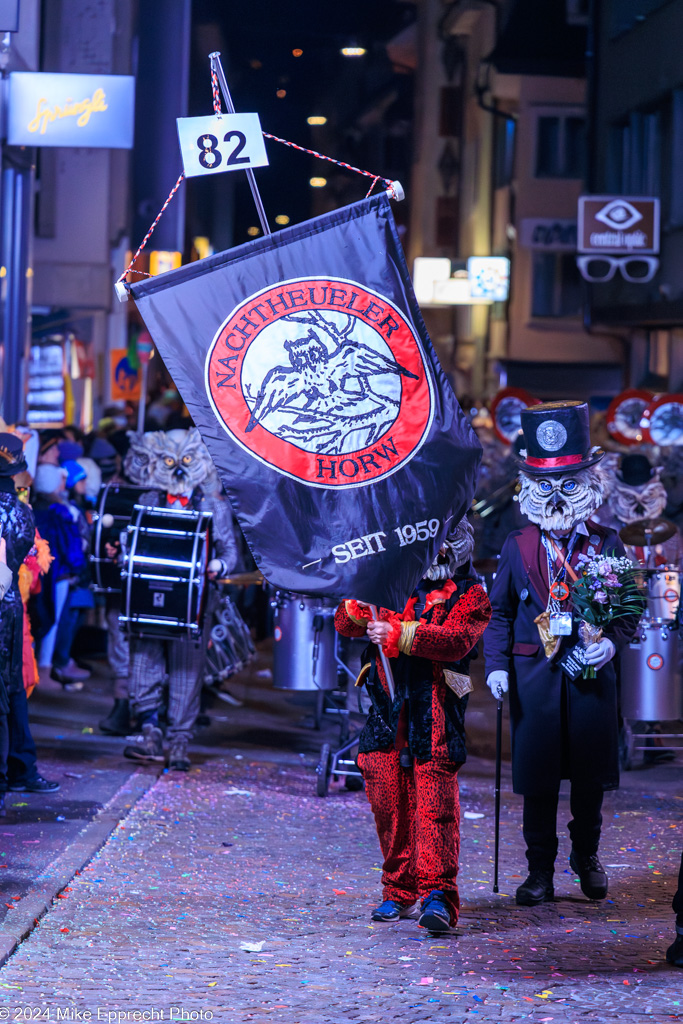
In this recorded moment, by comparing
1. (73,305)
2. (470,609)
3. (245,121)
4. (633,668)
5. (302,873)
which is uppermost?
(73,305)

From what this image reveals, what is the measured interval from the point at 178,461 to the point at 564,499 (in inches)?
161

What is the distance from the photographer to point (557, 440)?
6926 mm

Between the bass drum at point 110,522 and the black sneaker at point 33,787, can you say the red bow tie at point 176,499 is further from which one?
the black sneaker at point 33,787

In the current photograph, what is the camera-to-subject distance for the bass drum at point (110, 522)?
10.4 metres

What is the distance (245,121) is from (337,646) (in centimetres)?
434

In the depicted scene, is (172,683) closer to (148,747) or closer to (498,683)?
(148,747)

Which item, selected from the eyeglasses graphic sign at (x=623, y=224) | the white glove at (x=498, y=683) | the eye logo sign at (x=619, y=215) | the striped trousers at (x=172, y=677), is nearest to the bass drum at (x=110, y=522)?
the striped trousers at (x=172, y=677)

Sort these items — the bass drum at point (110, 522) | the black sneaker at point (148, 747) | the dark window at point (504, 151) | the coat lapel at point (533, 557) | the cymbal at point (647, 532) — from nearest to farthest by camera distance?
1. the coat lapel at point (533, 557)
2. the black sneaker at point (148, 747)
3. the cymbal at point (647, 532)
4. the bass drum at point (110, 522)
5. the dark window at point (504, 151)

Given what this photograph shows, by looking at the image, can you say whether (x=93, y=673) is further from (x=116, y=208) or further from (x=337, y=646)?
(x=116, y=208)

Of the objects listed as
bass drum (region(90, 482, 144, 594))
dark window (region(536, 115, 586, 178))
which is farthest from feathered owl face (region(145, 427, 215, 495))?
Answer: dark window (region(536, 115, 586, 178))

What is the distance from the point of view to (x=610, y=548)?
273 inches

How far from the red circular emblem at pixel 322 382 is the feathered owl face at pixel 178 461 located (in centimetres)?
465

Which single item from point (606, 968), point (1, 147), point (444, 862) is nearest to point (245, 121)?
point (444, 862)

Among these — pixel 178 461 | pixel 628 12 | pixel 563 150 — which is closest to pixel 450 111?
pixel 563 150
